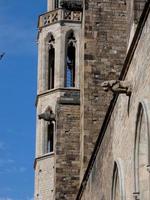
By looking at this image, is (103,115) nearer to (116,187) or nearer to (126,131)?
(116,187)

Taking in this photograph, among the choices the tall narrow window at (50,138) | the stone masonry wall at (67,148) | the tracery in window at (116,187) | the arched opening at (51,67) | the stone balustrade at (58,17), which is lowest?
the tracery in window at (116,187)

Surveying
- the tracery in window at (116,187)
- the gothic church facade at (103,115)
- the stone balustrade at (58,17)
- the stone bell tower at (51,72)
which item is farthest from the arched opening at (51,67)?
the tracery in window at (116,187)

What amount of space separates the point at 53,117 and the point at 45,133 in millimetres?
17927

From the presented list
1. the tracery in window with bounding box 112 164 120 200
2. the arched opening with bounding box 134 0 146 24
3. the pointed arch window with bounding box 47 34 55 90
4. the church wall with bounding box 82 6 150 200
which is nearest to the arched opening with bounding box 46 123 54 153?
the pointed arch window with bounding box 47 34 55 90

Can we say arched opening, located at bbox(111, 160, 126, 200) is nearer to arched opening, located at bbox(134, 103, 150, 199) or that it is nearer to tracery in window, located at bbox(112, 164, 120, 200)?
tracery in window, located at bbox(112, 164, 120, 200)

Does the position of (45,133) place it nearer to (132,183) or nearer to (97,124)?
(97,124)

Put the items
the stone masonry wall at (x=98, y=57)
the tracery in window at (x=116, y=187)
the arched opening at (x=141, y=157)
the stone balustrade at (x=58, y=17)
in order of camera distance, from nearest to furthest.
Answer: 1. the arched opening at (x=141, y=157)
2. the tracery in window at (x=116, y=187)
3. the stone masonry wall at (x=98, y=57)
4. the stone balustrade at (x=58, y=17)

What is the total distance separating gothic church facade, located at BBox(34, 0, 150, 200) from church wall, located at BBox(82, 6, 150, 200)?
0.6 inches

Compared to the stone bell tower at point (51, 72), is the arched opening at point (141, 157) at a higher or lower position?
lower

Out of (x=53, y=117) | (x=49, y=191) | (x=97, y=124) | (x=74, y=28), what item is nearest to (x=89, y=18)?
(x=97, y=124)

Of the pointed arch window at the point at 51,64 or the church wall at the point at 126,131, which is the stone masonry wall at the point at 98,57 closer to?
the church wall at the point at 126,131

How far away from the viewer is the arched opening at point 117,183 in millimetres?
16391

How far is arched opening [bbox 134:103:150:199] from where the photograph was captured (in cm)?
1480

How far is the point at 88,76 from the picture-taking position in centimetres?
2519
